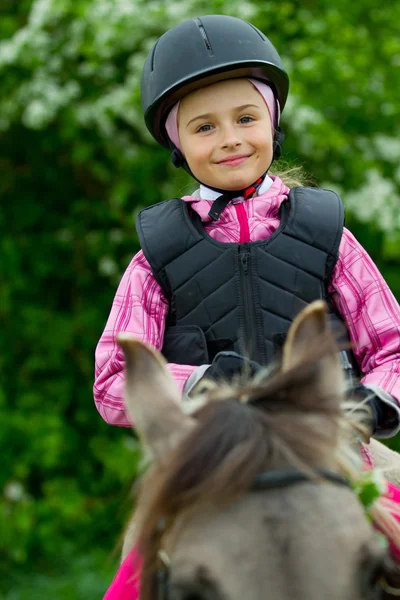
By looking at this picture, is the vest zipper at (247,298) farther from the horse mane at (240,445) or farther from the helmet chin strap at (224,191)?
the horse mane at (240,445)

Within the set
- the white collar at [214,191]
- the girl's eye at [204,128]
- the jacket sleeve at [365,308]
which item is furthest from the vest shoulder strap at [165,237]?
the jacket sleeve at [365,308]

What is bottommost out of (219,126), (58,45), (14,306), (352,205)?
(14,306)

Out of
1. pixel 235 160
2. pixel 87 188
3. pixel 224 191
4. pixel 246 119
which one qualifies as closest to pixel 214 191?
pixel 224 191

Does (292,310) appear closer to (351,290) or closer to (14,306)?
(351,290)

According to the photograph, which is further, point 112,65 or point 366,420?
point 112,65

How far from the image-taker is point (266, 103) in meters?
3.00

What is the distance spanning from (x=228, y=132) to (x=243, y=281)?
1.60ft

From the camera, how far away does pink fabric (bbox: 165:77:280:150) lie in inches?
118

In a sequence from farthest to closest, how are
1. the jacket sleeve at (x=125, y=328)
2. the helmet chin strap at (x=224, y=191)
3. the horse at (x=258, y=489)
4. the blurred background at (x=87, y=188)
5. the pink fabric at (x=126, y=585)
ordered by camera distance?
the blurred background at (x=87, y=188)
the helmet chin strap at (x=224, y=191)
the jacket sleeve at (x=125, y=328)
the pink fabric at (x=126, y=585)
the horse at (x=258, y=489)

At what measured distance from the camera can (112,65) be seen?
6980 millimetres

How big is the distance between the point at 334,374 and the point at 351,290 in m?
0.96

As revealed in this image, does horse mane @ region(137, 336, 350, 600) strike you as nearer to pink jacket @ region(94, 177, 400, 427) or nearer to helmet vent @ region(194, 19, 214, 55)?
pink jacket @ region(94, 177, 400, 427)

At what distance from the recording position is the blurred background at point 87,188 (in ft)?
21.6

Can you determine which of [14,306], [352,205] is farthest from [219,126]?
[14,306]
